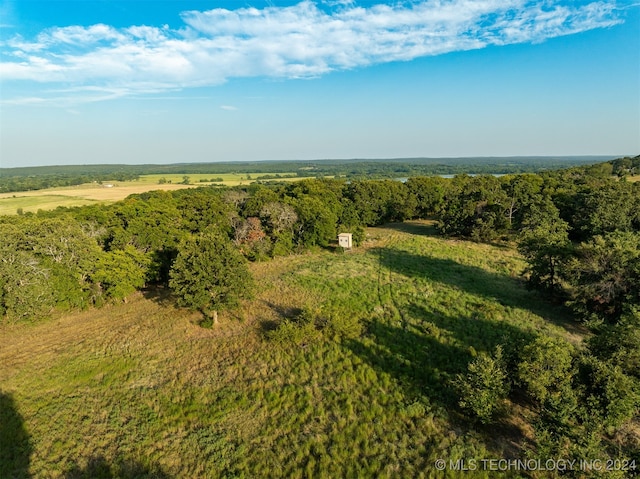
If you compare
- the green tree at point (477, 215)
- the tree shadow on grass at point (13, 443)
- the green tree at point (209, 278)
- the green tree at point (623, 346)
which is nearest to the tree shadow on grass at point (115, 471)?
the tree shadow on grass at point (13, 443)

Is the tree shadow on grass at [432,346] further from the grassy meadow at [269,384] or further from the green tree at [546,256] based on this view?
the green tree at [546,256]

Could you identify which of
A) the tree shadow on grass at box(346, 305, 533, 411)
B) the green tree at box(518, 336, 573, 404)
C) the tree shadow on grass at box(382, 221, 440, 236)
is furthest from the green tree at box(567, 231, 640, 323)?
the tree shadow on grass at box(382, 221, 440, 236)

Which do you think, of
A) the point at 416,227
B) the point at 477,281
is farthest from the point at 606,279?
the point at 416,227

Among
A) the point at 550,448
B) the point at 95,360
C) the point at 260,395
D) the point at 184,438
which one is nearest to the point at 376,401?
the point at 260,395

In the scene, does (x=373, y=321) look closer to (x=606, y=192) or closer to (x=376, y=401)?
(x=376, y=401)

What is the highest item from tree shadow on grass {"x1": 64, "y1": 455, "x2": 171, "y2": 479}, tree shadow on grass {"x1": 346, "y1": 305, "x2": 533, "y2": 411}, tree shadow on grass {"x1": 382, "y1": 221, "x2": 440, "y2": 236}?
tree shadow on grass {"x1": 382, "y1": 221, "x2": 440, "y2": 236}

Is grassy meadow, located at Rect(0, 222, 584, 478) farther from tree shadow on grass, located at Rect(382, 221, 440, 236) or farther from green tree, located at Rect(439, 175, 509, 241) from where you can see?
tree shadow on grass, located at Rect(382, 221, 440, 236)
